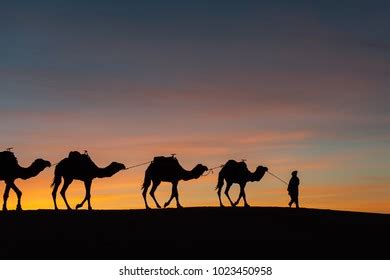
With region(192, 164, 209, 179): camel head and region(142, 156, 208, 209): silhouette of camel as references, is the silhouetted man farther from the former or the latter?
region(142, 156, 208, 209): silhouette of camel

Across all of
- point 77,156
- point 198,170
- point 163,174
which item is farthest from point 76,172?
point 198,170

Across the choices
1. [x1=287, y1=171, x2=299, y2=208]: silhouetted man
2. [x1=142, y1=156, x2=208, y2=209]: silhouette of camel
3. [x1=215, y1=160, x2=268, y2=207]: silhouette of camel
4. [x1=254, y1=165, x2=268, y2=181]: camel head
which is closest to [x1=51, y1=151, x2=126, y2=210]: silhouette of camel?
[x1=142, y1=156, x2=208, y2=209]: silhouette of camel

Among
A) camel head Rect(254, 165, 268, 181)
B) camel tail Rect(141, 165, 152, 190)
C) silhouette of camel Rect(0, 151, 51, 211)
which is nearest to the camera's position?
silhouette of camel Rect(0, 151, 51, 211)

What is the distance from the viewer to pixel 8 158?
32.8 metres

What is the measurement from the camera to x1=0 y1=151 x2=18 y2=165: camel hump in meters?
32.6

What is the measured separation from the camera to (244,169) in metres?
36.3

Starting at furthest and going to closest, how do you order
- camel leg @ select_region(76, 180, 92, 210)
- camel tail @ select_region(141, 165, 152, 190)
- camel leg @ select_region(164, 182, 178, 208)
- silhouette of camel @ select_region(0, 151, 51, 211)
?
1. camel tail @ select_region(141, 165, 152, 190)
2. camel leg @ select_region(164, 182, 178, 208)
3. camel leg @ select_region(76, 180, 92, 210)
4. silhouette of camel @ select_region(0, 151, 51, 211)

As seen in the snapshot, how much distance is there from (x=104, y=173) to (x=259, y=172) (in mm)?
→ 7094

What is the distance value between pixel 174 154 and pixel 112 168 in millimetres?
2623

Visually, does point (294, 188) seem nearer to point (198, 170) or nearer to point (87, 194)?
point (198, 170)

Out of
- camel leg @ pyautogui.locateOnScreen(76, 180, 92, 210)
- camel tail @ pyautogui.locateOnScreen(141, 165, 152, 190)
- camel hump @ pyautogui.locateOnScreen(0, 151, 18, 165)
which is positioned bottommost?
camel leg @ pyautogui.locateOnScreen(76, 180, 92, 210)

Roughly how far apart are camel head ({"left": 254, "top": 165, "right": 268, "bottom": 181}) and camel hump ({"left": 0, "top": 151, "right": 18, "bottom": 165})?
1058 cm

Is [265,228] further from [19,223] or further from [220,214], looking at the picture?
[19,223]
